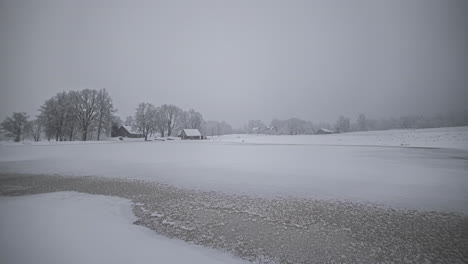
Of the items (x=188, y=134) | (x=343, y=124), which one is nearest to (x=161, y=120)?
(x=188, y=134)

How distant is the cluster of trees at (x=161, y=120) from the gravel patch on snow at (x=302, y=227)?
7130 cm

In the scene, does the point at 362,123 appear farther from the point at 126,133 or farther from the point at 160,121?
the point at 126,133

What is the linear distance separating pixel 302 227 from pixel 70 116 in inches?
2575

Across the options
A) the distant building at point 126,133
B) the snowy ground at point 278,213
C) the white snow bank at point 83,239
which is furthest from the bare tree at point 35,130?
the white snow bank at point 83,239

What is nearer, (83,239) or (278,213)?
(83,239)

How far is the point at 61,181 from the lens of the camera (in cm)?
1175

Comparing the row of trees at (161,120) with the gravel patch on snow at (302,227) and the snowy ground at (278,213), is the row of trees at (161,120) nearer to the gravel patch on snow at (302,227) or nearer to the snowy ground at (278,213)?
the snowy ground at (278,213)

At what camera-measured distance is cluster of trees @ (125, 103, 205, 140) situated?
7561cm

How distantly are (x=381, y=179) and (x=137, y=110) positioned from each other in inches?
3160

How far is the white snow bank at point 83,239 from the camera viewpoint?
173 inches

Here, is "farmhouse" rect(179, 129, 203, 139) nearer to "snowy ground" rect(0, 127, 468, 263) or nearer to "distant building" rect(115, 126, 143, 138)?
"distant building" rect(115, 126, 143, 138)

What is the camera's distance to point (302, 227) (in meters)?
6.03

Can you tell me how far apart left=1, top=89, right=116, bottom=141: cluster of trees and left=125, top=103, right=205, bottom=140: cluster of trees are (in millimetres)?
15924

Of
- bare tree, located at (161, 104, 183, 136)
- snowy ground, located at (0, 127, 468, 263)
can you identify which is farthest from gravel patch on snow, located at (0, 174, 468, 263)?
bare tree, located at (161, 104, 183, 136)
